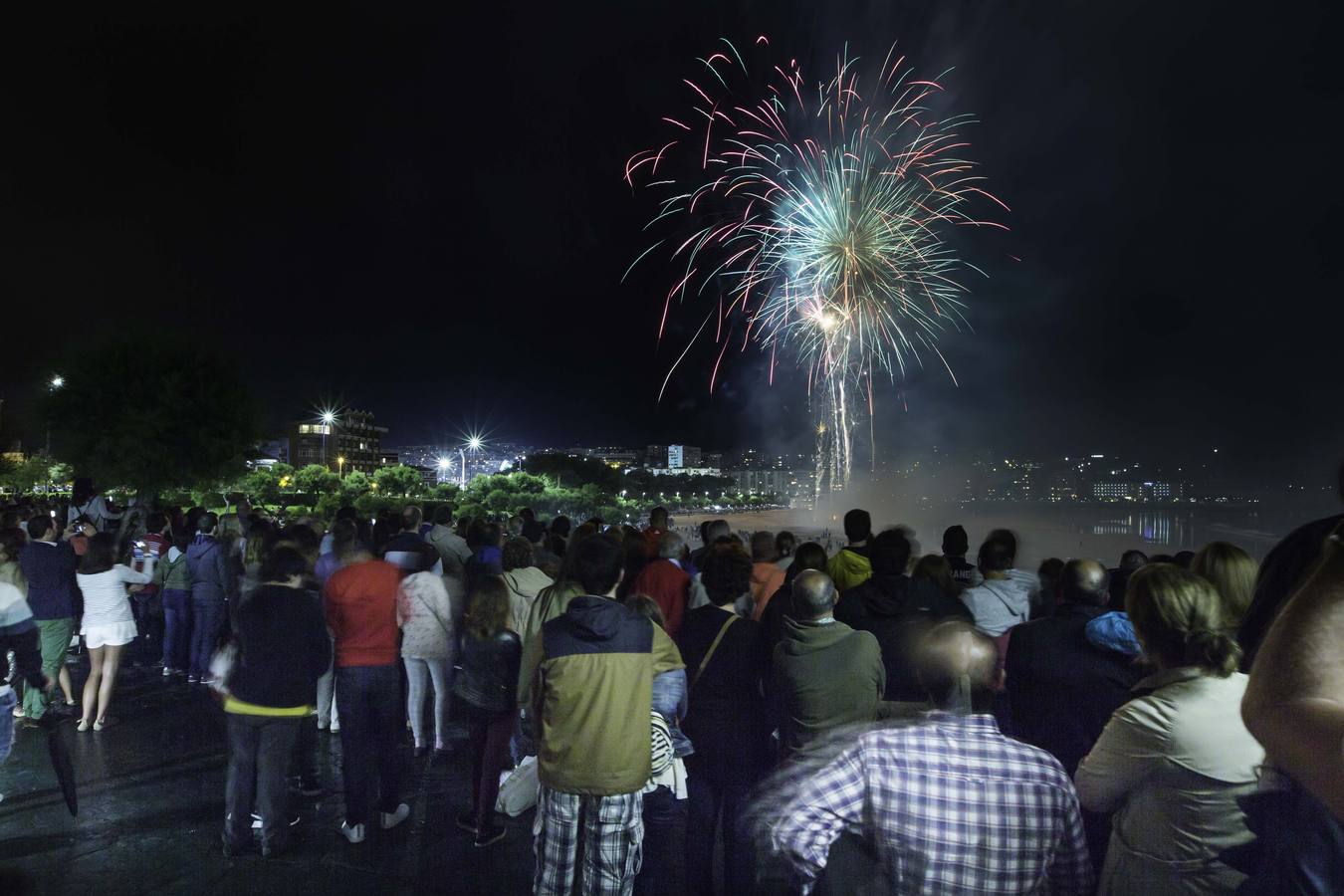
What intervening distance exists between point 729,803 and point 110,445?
2284 cm

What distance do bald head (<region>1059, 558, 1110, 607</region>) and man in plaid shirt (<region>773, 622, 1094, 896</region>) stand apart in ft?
6.33

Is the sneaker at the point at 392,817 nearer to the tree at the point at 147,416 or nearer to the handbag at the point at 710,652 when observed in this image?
the handbag at the point at 710,652

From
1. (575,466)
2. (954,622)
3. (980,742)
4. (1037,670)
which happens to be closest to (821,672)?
(1037,670)

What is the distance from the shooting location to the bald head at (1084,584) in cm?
379

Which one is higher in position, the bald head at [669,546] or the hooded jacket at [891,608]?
the bald head at [669,546]

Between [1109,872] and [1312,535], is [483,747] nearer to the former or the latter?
[1109,872]

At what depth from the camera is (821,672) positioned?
3.62 metres

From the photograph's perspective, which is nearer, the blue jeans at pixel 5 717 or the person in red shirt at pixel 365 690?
the blue jeans at pixel 5 717

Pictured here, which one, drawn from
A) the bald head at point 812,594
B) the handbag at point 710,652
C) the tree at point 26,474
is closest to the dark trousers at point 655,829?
the handbag at point 710,652

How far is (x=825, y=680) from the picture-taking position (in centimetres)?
362

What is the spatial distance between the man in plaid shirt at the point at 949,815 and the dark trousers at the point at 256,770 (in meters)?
3.71

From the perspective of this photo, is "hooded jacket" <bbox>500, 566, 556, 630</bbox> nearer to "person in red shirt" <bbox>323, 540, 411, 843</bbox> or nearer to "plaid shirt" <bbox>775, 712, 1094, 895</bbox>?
"person in red shirt" <bbox>323, 540, 411, 843</bbox>

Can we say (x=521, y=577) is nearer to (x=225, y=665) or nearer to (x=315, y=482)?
(x=225, y=665)

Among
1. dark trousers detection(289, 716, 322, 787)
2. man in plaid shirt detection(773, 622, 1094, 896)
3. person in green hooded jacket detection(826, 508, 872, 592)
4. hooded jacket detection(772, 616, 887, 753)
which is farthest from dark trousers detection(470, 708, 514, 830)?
man in plaid shirt detection(773, 622, 1094, 896)
